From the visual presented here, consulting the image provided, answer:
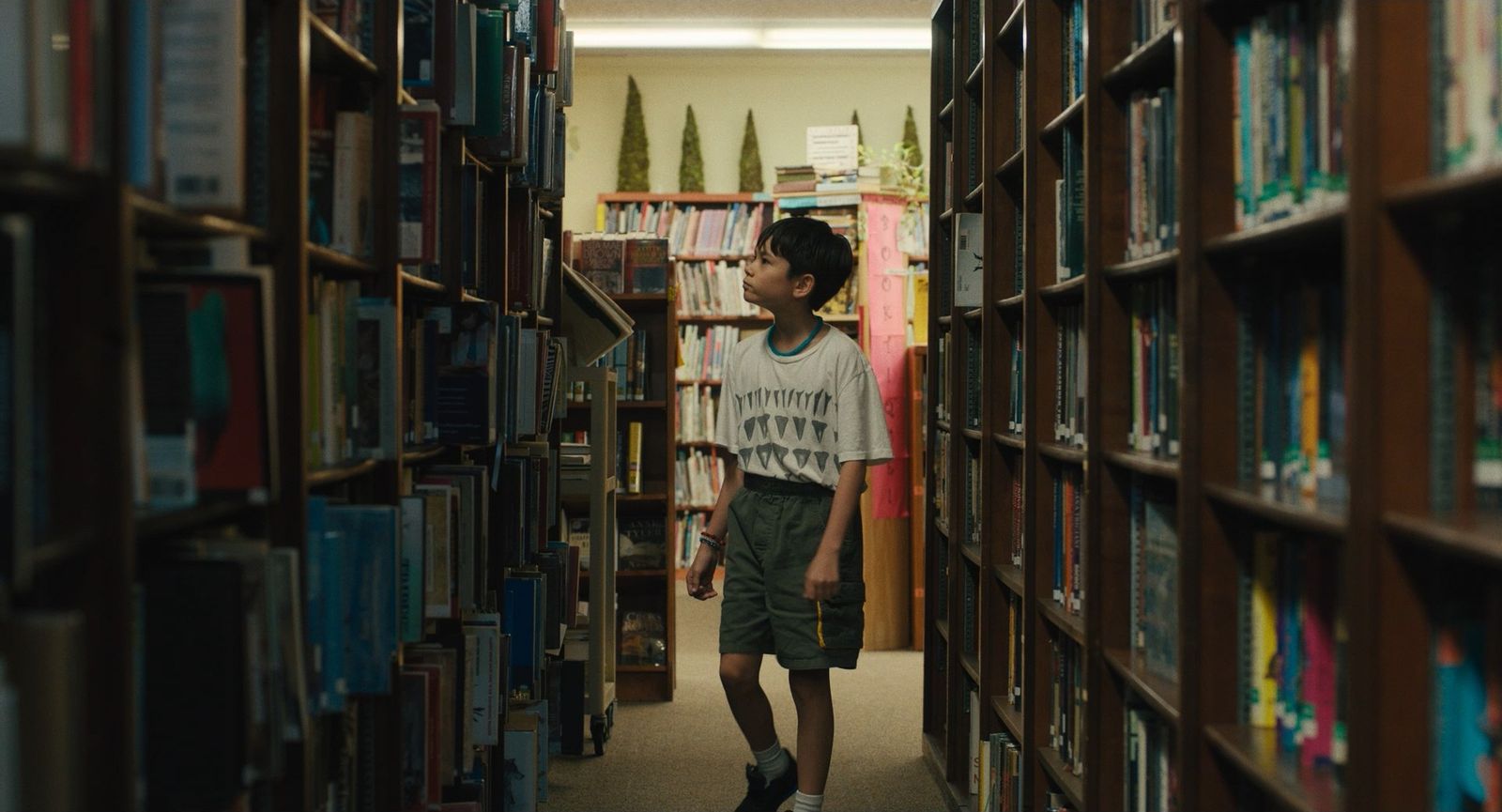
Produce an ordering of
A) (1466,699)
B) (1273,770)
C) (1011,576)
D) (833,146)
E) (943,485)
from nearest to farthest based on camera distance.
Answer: (1466,699) → (1273,770) → (1011,576) → (943,485) → (833,146)

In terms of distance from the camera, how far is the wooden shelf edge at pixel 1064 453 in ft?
7.19

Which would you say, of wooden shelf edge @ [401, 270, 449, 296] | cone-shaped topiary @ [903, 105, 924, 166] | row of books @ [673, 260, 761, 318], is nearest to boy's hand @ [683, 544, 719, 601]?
wooden shelf edge @ [401, 270, 449, 296]

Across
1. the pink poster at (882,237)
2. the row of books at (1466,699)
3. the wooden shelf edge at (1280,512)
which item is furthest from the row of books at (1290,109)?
the pink poster at (882,237)

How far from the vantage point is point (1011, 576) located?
2688mm

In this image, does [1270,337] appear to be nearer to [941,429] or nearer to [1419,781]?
[1419,781]

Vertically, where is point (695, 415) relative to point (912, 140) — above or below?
below

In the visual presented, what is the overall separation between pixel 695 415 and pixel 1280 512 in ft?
19.1

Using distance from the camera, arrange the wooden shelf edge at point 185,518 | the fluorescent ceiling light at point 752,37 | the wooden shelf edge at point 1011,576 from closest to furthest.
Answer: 1. the wooden shelf edge at point 185,518
2. the wooden shelf edge at point 1011,576
3. the fluorescent ceiling light at point 752,37

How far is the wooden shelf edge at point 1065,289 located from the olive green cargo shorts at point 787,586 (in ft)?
2.23

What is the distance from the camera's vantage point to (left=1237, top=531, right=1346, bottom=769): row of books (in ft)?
4.78

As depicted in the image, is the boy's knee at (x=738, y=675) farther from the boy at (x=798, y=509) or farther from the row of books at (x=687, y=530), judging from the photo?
the row of books at (x=687, y=530)

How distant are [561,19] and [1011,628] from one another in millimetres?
2125

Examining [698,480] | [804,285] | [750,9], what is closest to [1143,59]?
[804,285]

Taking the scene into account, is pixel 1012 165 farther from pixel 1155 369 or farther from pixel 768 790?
pixel 768 790
